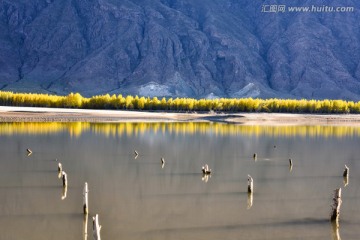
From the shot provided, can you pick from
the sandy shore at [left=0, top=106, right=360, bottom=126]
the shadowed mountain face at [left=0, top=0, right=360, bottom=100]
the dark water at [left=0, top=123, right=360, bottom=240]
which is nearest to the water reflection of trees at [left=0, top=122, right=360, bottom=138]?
the dark water at [left=0, top=123, right=360, bottom=240]

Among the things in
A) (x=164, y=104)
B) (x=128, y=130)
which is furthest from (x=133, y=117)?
(x=128, y=130)

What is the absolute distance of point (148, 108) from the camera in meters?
111

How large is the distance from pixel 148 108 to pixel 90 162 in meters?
76.8

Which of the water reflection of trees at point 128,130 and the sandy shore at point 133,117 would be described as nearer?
the water reflection of trees at point 128,130

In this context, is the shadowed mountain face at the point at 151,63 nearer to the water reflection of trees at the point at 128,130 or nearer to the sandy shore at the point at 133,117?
the sandy shore at the point at 133,117

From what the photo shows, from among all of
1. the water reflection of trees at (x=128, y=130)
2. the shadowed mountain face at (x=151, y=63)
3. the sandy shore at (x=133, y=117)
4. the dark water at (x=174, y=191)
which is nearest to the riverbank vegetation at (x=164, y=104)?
the sandy shore at (x=133, y=117)

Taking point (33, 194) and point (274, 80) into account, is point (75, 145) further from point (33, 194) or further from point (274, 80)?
point (274, 80)

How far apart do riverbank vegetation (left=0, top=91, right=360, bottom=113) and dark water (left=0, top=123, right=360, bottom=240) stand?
61580 mm

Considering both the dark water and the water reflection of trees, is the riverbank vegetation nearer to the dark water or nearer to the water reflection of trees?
the water reflection of trees

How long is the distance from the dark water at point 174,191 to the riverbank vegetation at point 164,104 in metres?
61.6

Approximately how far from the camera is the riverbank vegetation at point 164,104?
105 metres

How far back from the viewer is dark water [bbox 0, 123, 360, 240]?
19234 millimetres

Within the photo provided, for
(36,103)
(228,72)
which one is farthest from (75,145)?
(228,72)

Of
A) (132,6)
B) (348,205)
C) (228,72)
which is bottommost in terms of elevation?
(348,205)
